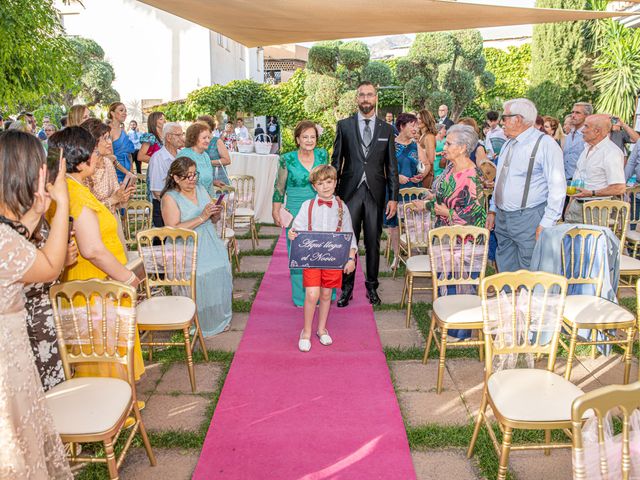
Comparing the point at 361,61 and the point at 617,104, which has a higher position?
the point at 361,61

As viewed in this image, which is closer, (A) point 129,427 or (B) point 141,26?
(A) point 129,427

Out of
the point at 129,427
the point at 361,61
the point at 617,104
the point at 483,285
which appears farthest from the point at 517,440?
the point at 361,61

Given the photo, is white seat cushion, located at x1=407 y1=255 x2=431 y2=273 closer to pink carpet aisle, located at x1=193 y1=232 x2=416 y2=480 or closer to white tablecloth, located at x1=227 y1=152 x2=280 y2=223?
pink carpet aisle, located at x1=193 y1=232 x2=416 y2=480

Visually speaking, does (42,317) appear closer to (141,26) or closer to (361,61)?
(361,61)

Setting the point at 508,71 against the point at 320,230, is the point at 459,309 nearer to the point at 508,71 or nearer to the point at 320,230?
the point at 320,230

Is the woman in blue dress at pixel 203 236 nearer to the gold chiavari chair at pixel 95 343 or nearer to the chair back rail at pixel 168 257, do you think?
the chair back rail at pixel 168 257

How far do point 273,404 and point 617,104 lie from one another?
1371cm

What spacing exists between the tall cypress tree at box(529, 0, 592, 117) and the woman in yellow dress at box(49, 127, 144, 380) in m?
17.9

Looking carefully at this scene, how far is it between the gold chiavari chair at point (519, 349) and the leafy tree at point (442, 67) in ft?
50.1

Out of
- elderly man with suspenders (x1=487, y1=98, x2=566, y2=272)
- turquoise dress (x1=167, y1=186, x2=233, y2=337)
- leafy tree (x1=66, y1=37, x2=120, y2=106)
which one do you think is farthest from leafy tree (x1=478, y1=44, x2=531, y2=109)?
turquoise dress (x1=167, y1=186, x2=233, y2=337)

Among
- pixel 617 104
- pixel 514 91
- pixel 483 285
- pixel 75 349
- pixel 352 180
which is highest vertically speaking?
pixel 514 91

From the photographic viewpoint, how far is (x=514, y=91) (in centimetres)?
2147

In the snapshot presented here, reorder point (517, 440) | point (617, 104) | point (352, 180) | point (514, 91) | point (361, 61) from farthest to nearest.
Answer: point (514, 91) → point (361, 61) → point (617, 104) → point (352, 180) → point (517, 440)

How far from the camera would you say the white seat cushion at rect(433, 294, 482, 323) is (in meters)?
3.44
